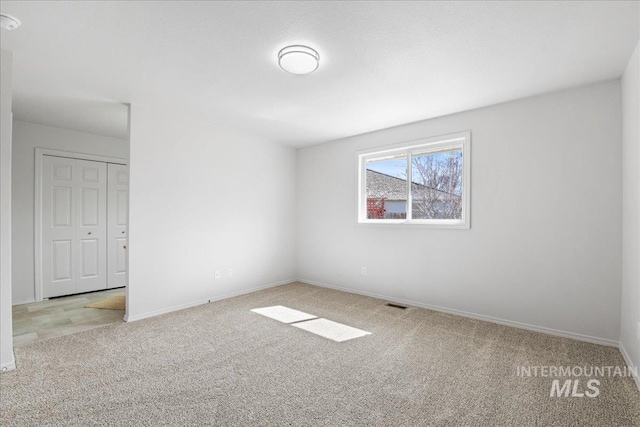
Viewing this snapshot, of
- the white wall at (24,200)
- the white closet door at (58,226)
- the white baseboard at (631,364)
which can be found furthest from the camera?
the white closet door at (58,226)

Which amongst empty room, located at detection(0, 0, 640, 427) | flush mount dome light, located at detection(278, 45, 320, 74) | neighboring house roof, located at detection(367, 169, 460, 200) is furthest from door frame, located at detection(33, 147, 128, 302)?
neighboring house roof, located at detection(367, 169, 460, 200)

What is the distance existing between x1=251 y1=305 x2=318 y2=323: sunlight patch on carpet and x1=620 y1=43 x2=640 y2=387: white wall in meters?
2.83

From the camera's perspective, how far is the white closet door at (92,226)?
4688mm

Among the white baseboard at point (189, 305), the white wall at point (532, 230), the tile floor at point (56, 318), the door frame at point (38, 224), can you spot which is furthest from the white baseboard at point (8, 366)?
the white wall at point (532, 230)

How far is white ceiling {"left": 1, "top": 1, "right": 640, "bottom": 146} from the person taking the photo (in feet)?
6.14

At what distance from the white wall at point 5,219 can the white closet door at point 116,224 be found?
277 cm

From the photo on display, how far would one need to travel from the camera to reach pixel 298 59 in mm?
2348

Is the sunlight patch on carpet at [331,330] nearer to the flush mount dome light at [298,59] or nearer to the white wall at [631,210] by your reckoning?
the white wall at [631,210]

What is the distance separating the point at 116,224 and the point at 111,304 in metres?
1.55

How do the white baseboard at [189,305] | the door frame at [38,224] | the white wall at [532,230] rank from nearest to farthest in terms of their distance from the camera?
the white wall at [532,230], the white baseboard at [189,305], the door frame at [38,224]

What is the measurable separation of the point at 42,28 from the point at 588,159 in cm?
459

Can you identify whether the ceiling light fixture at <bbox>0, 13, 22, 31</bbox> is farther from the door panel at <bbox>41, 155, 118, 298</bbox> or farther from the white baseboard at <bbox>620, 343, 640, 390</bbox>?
the white baseboard at <bbox>620, 343, 640, 390</bbox>

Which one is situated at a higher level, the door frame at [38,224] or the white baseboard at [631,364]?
the door frame at [38,224]

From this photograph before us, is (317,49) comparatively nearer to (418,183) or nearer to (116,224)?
(418,183)
